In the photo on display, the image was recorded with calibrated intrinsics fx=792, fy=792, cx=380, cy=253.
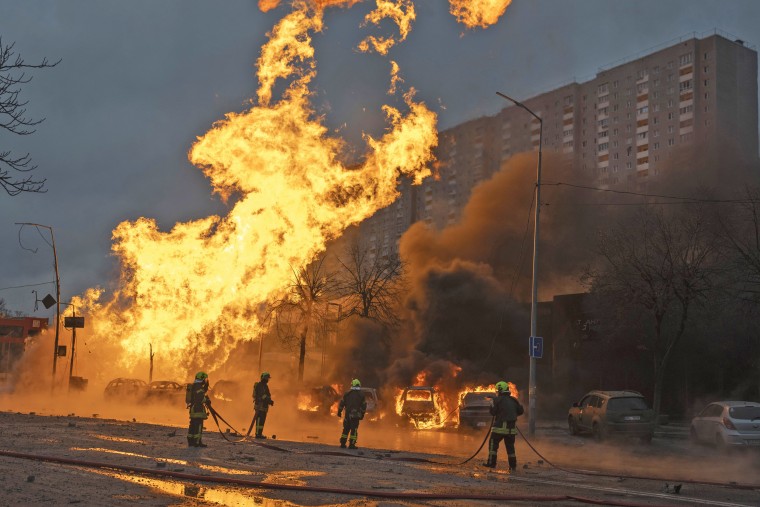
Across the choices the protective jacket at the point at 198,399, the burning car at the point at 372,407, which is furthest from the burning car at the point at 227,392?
the protective jacket at the point at 198,399

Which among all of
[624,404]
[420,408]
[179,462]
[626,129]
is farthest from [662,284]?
[626,129]

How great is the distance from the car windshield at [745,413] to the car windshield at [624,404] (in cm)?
287

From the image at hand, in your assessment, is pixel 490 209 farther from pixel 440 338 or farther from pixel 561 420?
pixel 561 420

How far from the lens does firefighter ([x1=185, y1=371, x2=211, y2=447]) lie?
16.3 metres

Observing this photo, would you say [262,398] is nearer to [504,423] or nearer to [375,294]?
[504,423]

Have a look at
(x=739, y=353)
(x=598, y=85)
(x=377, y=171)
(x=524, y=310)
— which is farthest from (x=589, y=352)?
(x=598, y=85)

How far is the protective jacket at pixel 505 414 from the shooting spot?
584 inches

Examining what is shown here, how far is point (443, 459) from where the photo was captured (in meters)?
16.5

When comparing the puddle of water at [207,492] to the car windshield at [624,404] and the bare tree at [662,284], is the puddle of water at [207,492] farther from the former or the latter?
the bare tree at [662,284]

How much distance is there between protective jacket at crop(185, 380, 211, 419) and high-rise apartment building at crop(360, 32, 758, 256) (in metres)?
54.9

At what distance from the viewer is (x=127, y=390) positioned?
3869 cm

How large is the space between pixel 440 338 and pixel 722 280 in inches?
750

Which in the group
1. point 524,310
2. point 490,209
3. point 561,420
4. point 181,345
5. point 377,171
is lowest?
point 561,420

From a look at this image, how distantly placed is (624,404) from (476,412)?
6491 mm
